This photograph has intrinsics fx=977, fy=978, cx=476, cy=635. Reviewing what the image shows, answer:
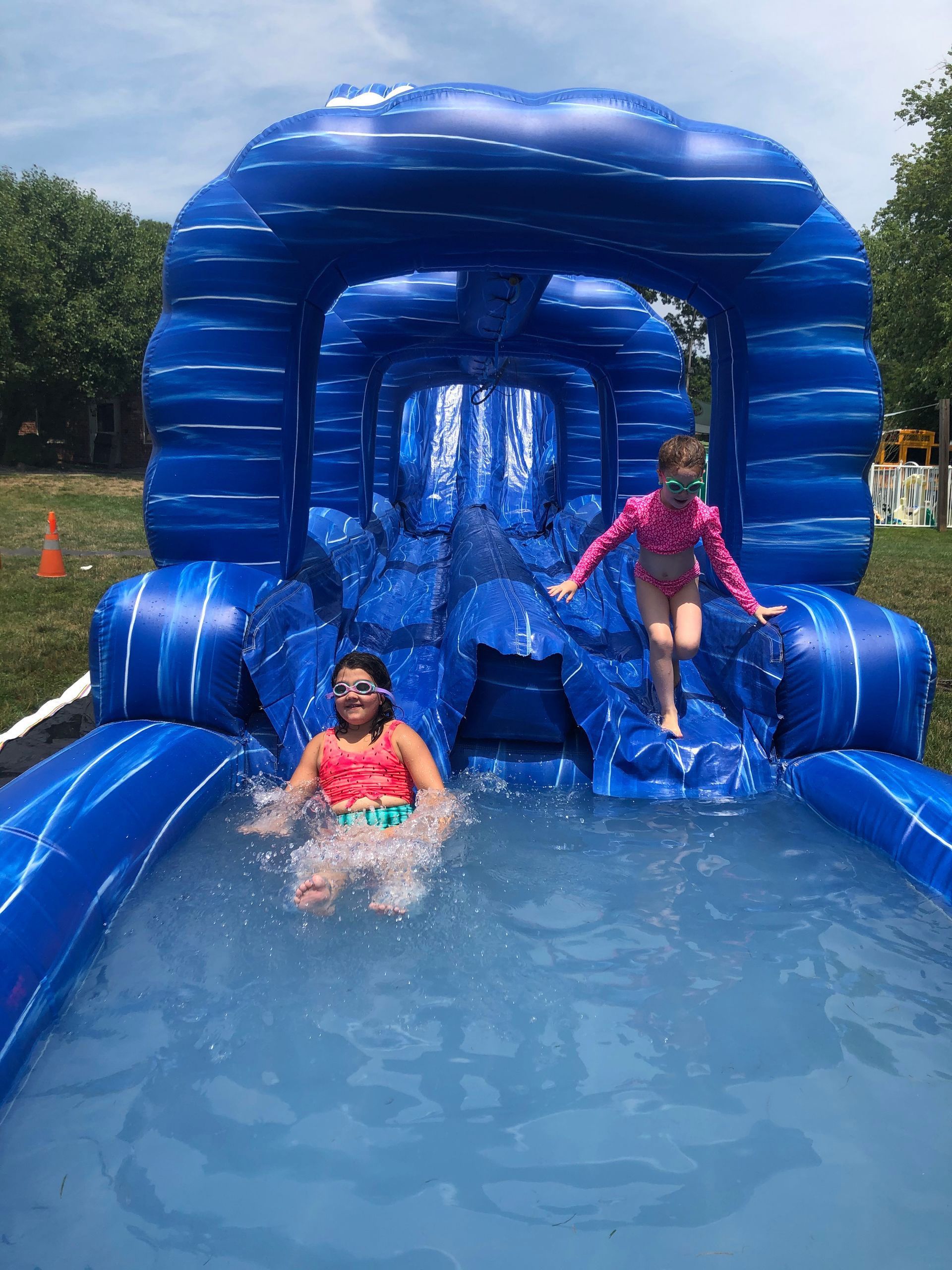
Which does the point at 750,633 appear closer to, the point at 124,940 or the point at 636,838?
the point at 636,838

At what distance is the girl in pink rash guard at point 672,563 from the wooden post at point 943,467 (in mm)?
15097

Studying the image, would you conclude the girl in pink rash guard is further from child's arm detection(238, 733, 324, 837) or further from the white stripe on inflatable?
Answer: the white stripe on inflatable

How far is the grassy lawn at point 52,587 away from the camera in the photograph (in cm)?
497

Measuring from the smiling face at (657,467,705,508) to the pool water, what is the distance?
4.60ft

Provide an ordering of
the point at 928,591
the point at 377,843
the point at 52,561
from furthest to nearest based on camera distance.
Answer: the point at 928,591 < the point at 52,561 < the point at 377,843

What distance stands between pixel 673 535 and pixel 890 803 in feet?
4.19

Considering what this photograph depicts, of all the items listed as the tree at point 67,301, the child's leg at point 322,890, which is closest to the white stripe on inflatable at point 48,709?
the child's leg at point 322,890

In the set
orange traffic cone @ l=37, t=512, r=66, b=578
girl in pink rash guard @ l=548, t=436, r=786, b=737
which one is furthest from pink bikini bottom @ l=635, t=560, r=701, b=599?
orange traffic cone @ l=37, t=512, r=66, b=578

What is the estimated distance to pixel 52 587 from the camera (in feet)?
24.6

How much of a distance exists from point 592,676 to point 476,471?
587cm

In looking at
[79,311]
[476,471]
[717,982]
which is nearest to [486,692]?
[717,982]

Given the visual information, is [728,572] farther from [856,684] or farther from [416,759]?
[416,759]

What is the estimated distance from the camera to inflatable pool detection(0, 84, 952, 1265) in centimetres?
326

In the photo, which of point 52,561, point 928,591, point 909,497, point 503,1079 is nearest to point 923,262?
point 909,497
